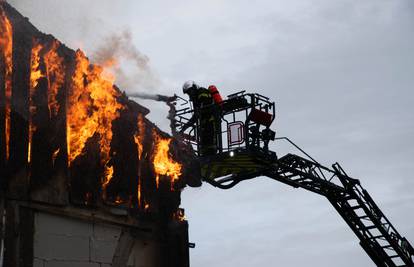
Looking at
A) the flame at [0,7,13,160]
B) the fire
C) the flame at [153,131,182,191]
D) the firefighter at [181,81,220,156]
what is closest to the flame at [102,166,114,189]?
the fire

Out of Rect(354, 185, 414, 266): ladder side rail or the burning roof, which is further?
Rect(354, 185, 414, 266): ladder side rail

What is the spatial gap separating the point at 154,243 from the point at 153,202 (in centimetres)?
90

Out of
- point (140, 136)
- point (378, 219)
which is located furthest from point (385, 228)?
point (140, 136)

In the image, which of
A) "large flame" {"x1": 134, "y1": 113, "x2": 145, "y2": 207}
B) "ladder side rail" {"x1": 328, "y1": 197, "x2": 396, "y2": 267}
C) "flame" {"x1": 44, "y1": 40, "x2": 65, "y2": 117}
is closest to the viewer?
"flame" {"x1": 44, "y1": 40, "x2": 65, "y2": 117}

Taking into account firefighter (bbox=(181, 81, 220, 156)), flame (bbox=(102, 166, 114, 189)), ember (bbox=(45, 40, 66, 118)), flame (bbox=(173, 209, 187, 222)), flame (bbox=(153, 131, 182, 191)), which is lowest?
flame (bbox=(173, 209, 187, 222))

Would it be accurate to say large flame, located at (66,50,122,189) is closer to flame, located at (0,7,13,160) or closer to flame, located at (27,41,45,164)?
flame, located at (27,41,45,164)

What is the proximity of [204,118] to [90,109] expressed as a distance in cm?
731

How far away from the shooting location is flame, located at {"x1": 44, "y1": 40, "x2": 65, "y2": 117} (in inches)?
440

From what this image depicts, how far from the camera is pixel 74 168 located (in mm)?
11242

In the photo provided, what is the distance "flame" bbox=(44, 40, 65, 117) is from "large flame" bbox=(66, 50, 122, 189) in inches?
13.1

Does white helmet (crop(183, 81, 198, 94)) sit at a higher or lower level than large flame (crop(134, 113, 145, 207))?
higher

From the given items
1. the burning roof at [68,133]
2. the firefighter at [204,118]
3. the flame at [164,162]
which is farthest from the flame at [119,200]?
the firefighter at [204,118]

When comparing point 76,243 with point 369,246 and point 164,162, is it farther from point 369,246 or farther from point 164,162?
point 369,246

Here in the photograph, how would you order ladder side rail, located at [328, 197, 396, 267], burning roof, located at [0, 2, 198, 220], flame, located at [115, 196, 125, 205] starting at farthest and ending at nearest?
1. ladder side rail, located at [328, 197, 396, 267]
2. flame, located at [115, 196, 125, 205]
3. burning roof, located at [0, 2, 198, 220]
